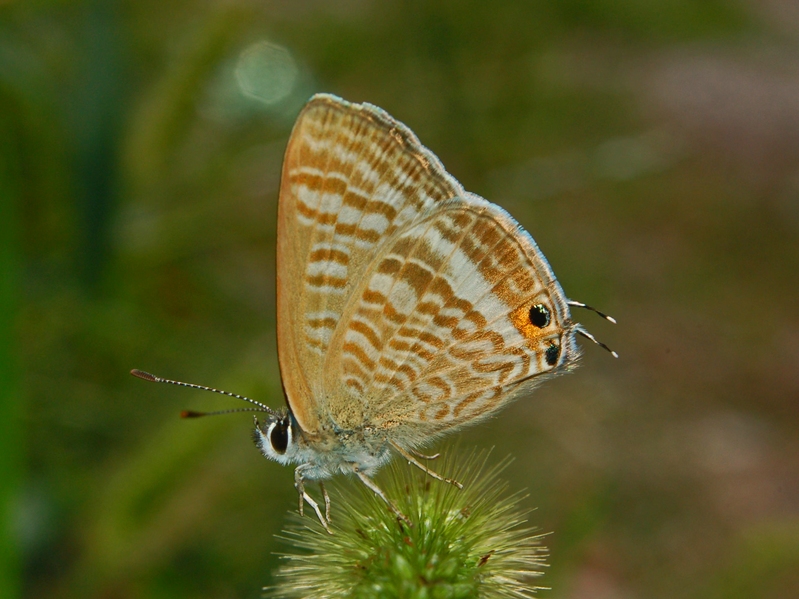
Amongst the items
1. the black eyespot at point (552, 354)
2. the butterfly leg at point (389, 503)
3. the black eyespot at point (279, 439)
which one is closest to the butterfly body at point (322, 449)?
the black eyespot at point (279, 439)

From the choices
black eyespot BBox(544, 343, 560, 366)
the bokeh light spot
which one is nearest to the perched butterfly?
black eyespot BBox(544, 343, 560, 366)

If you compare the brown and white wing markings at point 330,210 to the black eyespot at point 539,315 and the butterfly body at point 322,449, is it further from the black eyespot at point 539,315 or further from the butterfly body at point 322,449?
the black eyespot at point 539,315

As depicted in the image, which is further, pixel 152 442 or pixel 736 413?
pixel 736 413

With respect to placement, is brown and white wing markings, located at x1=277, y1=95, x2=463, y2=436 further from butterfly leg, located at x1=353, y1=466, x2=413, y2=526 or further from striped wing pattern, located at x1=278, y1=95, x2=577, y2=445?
butterfly leg, located at x1=353, y1=466, x2=413, y2=526

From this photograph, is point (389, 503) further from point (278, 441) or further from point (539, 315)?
point (539, 315)

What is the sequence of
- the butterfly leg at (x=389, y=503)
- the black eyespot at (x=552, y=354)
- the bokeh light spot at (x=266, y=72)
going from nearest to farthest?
the butterfly leg at (x=389, y=503), the black eyespot at (x=552, y=354), the bokeh light spot at (x=266, y=72)

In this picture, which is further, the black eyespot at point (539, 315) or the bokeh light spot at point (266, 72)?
the bokeh light spot at point (266, 72)

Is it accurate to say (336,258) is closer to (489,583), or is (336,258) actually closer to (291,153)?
(291,153)

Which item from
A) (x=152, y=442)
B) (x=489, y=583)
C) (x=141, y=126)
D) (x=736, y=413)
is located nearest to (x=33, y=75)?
(x=141, y=126)
